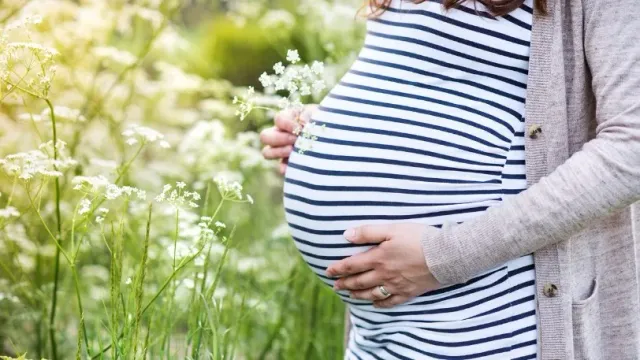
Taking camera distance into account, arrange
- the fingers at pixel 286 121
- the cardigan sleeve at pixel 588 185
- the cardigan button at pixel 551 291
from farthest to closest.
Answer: the fingers at pixel 286 121 < the cardigan button at pixel 551 291 < the cardigan sleeve at pixel 588 185

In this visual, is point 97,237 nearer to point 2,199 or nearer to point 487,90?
point 2,199

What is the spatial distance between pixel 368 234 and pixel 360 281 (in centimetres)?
9

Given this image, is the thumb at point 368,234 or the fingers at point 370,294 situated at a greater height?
the thumb at point 368,234

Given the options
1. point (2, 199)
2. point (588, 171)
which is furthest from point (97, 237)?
point (588, 171)

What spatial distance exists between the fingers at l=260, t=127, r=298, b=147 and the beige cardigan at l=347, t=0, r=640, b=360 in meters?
0.48

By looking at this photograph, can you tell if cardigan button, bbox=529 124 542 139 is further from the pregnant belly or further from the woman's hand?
the woman's hand

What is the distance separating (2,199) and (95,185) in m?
1.28

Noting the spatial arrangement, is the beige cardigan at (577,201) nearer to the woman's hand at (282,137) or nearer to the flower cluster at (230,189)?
the flower cluster at (230,189)

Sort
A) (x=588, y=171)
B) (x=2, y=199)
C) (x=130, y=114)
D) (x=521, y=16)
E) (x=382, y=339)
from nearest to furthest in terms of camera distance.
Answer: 1. (x=588, y=171)
2. (x=521, y=16)
3. (x=382, y=339)
4. (x=2, y=199)
5. (x=130, y=114)

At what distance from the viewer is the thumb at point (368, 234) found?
52.0 inches

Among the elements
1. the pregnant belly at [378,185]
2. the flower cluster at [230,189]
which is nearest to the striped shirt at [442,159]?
the pregnant belly at [378,185]

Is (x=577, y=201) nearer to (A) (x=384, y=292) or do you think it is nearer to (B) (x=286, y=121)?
(A) (x=384, y=292)

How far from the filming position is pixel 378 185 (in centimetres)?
136

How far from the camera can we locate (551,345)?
1.27 m
